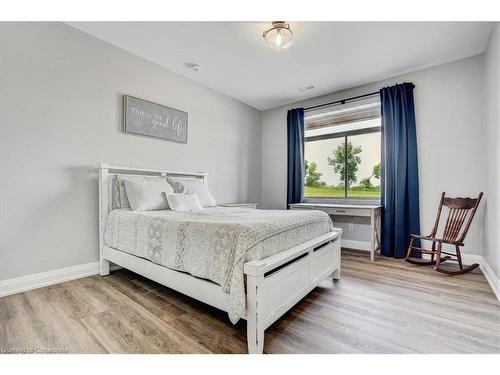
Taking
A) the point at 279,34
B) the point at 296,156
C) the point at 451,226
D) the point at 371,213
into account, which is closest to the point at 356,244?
the point at 371,213

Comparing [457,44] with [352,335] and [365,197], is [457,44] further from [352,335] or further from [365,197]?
[352,335]

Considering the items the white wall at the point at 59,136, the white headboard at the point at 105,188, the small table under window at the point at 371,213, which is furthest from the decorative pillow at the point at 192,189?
the small table under window at the point at 371,213

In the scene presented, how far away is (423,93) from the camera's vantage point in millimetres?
3254

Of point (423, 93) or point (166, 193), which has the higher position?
point (423, 93)

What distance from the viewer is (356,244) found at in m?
3.83

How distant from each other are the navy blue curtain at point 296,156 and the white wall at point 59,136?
2156 millimetres

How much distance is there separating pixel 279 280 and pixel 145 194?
175cm

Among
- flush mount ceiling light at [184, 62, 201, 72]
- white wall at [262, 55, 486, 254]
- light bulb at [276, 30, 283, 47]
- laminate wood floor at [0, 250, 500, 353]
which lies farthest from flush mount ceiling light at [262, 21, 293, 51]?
laminate wood floor at [0, 250, 500, 353]

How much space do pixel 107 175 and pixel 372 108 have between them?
12.5ft

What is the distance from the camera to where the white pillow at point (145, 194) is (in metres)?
2.54

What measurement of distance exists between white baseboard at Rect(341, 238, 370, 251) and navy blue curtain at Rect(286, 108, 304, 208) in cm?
101

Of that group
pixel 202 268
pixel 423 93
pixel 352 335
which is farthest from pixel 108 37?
pixel 423 93
